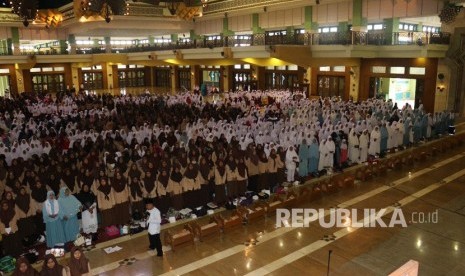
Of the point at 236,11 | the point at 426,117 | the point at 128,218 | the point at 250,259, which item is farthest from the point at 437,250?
the point at 236,11

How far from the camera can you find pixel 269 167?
34.6 feet

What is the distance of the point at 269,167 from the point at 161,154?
2892mm

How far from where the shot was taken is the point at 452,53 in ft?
65.6

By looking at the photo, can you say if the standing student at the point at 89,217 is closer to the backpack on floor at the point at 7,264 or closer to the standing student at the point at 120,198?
the standing student at the point at 120,198

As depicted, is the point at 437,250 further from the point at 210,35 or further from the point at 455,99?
the point at 210,35

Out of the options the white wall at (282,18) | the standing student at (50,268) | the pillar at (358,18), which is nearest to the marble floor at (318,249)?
the standing student at (50,268)

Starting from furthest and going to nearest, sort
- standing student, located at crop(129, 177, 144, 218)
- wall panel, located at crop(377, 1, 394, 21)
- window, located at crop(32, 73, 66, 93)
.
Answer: window, located at crop(32, 73, 66, 93)
wall panel, located at crop(377, 1, 394, 21)
standing student, located at crop(129, 177, 144, 218)

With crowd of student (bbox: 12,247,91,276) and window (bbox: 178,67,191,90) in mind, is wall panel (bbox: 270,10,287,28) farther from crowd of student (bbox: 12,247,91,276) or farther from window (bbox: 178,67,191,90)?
crowd of student (bbox: 12,247,91,276)

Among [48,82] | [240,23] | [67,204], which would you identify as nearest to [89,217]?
[67,204]

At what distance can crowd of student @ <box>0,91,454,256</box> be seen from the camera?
8.29 m

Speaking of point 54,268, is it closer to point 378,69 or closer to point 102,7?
point 102,7

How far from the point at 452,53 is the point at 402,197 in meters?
13.3

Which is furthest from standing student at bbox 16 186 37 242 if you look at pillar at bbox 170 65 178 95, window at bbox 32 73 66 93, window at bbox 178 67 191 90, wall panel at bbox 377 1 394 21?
pillar at bbox 170 65 178 95

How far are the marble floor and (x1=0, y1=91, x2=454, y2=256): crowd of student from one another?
1.06 m
